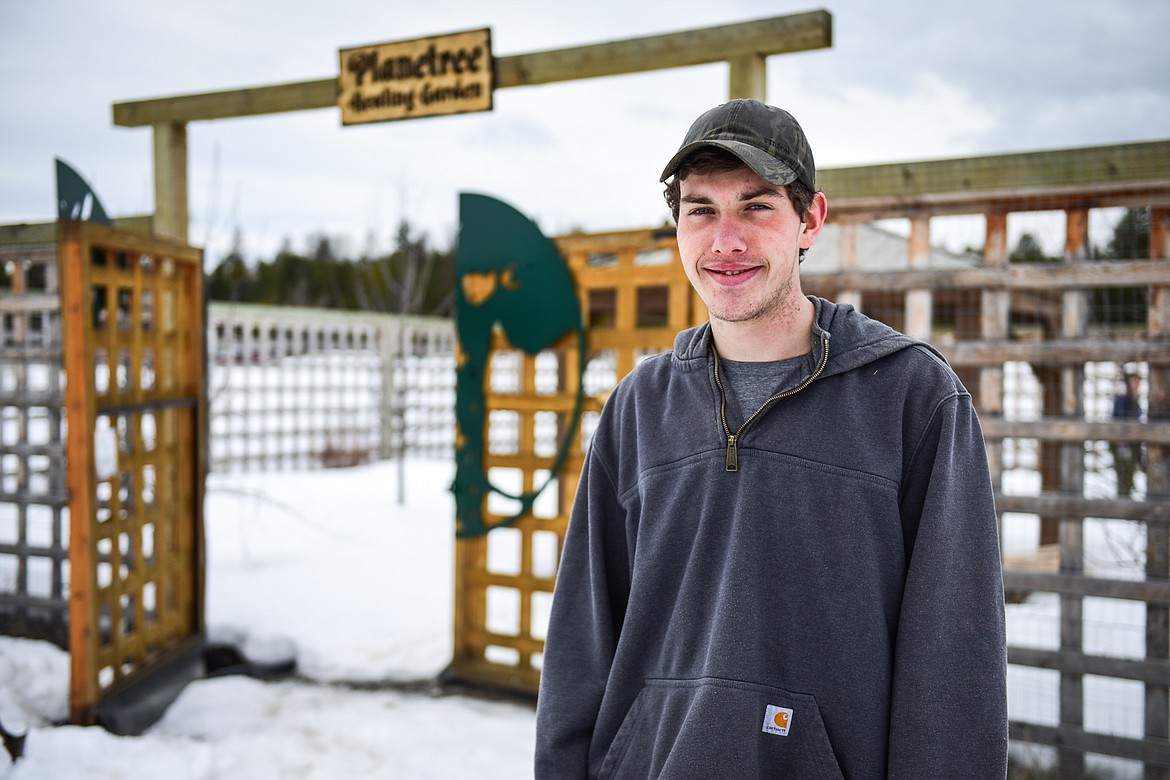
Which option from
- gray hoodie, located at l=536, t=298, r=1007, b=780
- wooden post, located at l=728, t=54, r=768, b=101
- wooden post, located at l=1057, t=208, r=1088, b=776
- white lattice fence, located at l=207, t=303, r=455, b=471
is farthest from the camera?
white lattice fence, located at l=207, t=303, r=455, b=471

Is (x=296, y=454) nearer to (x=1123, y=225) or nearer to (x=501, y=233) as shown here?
(x=501, y=233)

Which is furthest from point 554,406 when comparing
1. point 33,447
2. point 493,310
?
point 33,447

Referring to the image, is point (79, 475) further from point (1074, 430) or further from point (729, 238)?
point (1074, 430)

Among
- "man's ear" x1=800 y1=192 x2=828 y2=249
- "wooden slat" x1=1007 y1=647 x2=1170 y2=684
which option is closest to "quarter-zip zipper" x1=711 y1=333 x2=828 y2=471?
"man's ear" x1=800 y1=192 x2=828 y2=249

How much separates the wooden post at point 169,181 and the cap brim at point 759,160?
10.4 feet

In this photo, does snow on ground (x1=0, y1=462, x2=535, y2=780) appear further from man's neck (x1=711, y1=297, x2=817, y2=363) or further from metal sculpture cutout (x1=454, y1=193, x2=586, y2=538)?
man's neck (x1=711, y1=297, x2=817, y2=363)

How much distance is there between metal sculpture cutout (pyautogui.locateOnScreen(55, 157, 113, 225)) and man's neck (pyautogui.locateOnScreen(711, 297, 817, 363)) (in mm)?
2971

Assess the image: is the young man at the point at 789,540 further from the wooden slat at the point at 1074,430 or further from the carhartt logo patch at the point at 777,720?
the wooden slat at the point at 1074,430

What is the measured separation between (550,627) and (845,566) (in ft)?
1.78

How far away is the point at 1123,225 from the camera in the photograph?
8.42 ft

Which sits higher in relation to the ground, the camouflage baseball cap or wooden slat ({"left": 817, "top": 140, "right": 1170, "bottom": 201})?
wooden slat ({"left": 817, "top": 140, "right": 1170, "bottom": 201})

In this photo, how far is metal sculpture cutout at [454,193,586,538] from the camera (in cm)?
316

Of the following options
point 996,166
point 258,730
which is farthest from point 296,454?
point 996,166

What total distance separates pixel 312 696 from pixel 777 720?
2789mm
